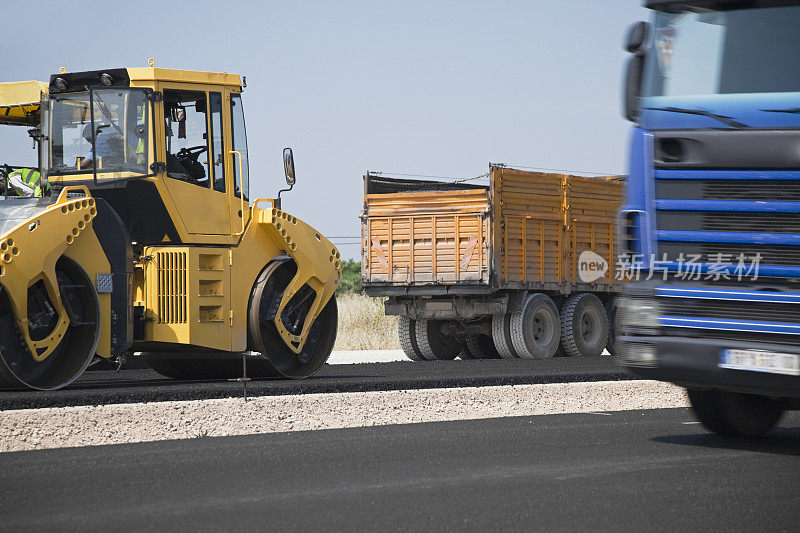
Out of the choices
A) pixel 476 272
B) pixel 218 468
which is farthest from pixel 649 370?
pixel 476 272

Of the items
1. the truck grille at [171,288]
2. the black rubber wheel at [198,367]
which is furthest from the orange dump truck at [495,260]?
the truck grille at [171,288]

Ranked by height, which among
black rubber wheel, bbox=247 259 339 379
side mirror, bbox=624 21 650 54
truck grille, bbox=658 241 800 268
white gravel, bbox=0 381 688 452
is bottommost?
white gravel, bbox=0 381 688 452

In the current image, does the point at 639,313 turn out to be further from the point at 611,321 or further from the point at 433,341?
the point at 611,321

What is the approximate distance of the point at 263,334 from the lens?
1284cm

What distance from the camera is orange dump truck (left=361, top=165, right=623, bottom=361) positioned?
1823 cm

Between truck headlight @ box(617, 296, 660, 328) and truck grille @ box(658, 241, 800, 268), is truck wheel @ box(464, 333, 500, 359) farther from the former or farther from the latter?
truck grille @ box(658, 241, 800, 268)

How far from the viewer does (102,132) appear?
1174 centimetres

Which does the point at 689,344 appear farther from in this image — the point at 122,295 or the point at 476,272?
the point at 476,272

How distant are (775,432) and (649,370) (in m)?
2.48

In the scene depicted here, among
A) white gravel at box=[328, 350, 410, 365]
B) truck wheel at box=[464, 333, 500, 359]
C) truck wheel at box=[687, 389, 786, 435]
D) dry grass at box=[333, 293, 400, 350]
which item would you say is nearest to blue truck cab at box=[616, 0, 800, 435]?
truck wheel at box=[687, 389, 786, 435]

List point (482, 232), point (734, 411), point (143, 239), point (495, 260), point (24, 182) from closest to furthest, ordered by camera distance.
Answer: point (734, 411) < point (143, 239) < point (24, 182) < point (495, 260) < point (482, 232)

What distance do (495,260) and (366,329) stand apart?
10.2 metres

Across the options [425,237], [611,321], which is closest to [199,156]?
[425,237]

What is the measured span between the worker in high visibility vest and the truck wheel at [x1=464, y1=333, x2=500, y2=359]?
9.68m
